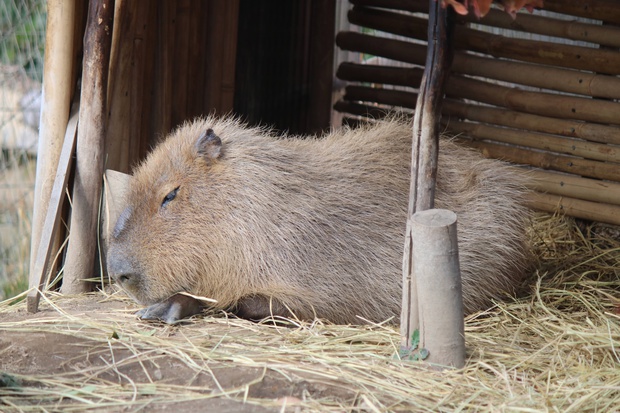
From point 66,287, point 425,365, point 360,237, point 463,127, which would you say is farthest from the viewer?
point 463,127

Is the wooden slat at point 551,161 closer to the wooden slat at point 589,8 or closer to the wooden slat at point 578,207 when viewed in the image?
the wooden slat at point 578,207

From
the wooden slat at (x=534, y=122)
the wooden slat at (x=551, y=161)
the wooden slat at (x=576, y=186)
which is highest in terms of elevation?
the wooden slat at (x=534, y=122)

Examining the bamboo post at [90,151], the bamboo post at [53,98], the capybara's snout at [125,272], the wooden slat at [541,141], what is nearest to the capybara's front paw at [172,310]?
the capybara's snout at [125,272]

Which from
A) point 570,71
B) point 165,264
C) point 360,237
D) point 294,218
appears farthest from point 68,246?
point 570,71

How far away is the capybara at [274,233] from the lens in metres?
3.81

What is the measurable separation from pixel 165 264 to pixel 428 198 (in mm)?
1321

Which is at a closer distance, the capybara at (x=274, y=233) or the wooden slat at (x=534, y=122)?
the capybara at (x=274, y=233)

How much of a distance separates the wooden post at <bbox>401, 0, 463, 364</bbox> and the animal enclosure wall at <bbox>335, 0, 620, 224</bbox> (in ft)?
5.99

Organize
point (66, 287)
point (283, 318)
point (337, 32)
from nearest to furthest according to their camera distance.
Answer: point (283, 318) → point (66, 287) → point (337, 32)

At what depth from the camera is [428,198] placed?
3.33 m

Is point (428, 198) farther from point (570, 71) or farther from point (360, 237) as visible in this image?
point (570, 71)

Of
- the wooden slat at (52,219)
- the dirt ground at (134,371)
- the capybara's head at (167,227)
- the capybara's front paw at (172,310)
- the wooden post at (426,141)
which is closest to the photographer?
the dirt ground at (134,371)

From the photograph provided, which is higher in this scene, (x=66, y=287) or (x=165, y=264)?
(x=165, y=264)

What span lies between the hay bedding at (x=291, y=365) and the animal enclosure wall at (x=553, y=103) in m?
1.42
